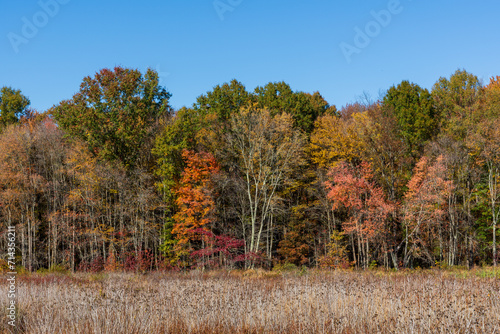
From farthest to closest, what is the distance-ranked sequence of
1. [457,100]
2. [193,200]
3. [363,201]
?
[457,100] < [363,201] < [193,200]

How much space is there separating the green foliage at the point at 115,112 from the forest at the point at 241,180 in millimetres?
112

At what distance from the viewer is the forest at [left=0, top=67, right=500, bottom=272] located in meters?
28.1

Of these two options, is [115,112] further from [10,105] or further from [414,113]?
[414,113]

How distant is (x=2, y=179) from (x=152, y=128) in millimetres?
11807

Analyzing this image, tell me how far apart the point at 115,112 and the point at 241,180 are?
1122cm

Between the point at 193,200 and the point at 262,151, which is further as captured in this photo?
the point at 262,151

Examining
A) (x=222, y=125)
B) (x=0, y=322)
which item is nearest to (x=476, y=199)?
(x=222, y=125)

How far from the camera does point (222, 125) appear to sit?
32500 millimetres

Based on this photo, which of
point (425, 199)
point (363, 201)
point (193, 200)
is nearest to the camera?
point (425, 199)

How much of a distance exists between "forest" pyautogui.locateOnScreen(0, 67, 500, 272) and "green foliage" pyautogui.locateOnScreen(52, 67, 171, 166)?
0.37 feet

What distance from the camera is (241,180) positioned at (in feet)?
101

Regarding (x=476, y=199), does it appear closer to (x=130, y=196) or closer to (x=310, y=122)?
(x=310, y=122)

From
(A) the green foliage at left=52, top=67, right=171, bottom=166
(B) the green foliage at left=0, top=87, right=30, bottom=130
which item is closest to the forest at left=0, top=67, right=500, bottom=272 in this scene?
(A) the green foliage at left=52, top=67, right=171, bottom=166

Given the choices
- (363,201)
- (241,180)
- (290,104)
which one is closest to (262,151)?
(241,180)
